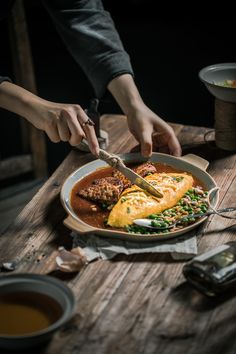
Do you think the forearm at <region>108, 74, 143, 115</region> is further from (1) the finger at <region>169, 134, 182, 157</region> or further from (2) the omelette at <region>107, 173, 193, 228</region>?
(2) the omelette at <region>107, 173, 193, 228</region>

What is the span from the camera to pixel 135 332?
1607 millimetres

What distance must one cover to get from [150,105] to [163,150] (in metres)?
2.27

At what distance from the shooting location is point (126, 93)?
2.66 m

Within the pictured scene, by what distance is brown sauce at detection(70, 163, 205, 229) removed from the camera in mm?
2101

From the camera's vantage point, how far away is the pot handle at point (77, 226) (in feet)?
6.42

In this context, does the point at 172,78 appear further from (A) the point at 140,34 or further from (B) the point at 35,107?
(B) the point at 35,107

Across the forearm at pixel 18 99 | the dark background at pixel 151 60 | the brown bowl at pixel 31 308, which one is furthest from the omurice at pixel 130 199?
the dark background at pixel 151 60

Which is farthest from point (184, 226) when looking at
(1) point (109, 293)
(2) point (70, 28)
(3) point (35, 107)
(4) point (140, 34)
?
(4) point (140, 34)

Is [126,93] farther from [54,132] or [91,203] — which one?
[91,203]

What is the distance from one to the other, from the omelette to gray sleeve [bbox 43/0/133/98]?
605 mm

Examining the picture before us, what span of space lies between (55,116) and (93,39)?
2.23ft

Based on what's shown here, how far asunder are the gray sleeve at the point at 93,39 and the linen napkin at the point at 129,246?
97cm

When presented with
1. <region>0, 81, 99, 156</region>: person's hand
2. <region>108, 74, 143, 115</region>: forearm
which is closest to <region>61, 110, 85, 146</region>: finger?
<region>0, 81, 99, 156</region>: person's hand

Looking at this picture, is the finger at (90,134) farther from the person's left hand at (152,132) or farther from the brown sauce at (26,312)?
the brown sauce at (26,312)
